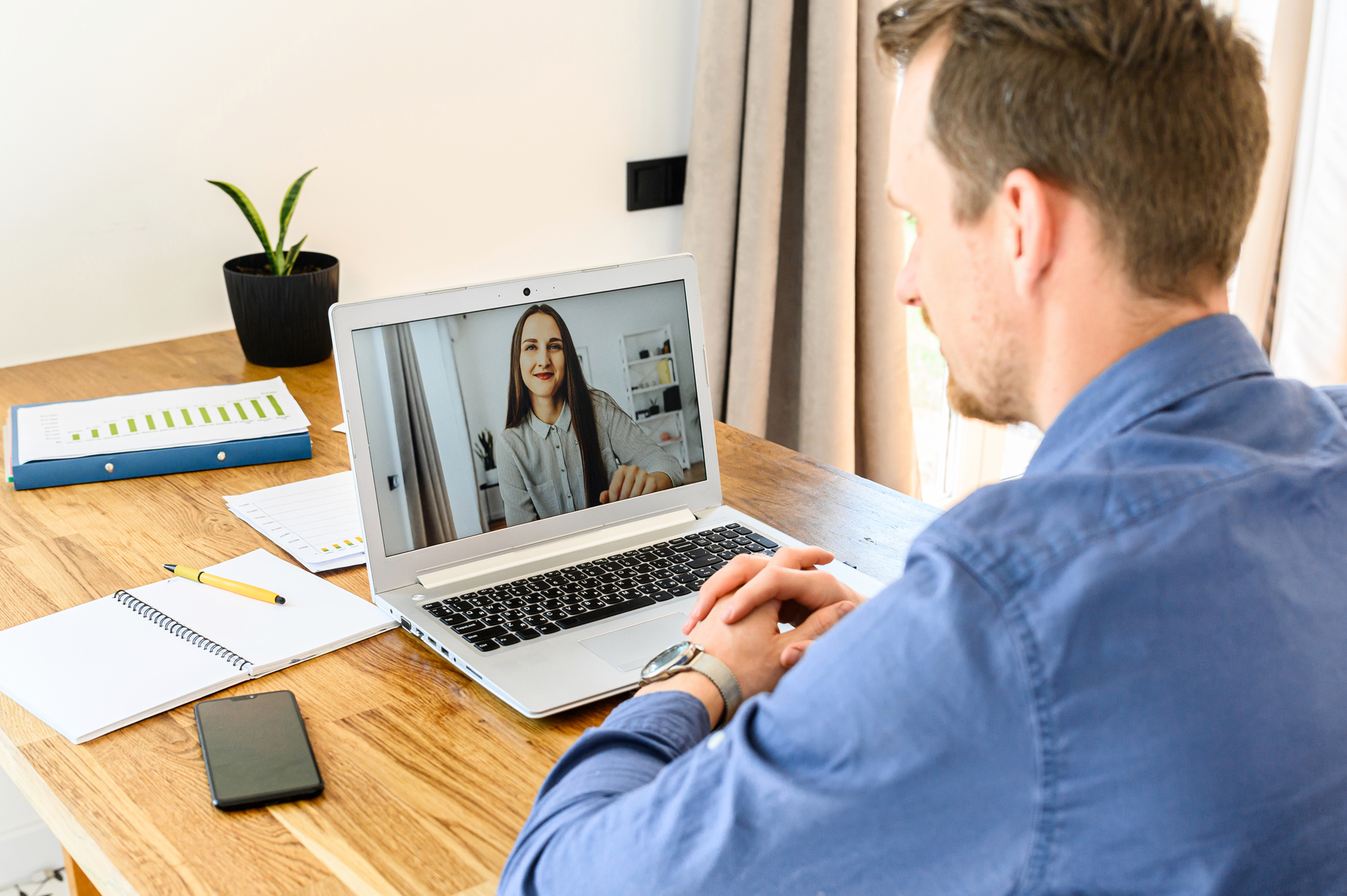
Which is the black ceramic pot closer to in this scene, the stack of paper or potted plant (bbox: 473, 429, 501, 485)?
the stack of paper

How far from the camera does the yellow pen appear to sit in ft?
3.42

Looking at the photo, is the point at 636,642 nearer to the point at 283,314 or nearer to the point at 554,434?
the point at 554,434

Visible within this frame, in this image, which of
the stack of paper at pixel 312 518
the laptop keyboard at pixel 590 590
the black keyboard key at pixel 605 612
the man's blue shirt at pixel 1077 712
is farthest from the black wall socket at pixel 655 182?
the man's blue shirt at pixel 1077 712

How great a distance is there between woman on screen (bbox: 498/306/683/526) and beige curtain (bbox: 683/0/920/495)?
3.72 ft

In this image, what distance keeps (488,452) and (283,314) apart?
0.69 m

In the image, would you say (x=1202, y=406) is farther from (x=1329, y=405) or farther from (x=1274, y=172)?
(x=1274, y=172)

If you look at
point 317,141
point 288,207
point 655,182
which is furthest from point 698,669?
point 655,182

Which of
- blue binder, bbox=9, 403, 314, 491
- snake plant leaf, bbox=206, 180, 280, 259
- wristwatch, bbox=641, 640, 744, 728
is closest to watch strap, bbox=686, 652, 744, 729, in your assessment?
wristwatch, bbox=641, 640, 744, 728

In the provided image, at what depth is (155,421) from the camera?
1.40 metres

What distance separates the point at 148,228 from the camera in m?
1.74

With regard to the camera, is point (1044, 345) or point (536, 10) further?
point (536, 10)

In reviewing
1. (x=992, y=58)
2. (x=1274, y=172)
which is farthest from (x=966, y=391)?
(x=1274, y=172)

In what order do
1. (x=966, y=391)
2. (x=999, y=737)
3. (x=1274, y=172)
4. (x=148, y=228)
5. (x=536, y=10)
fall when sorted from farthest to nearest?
(x=1274, y=172) < (x=536, y=10) < (x=148, y=228) < (x=966, y=391) < (x=999, y=737)

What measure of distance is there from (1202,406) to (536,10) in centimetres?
165
